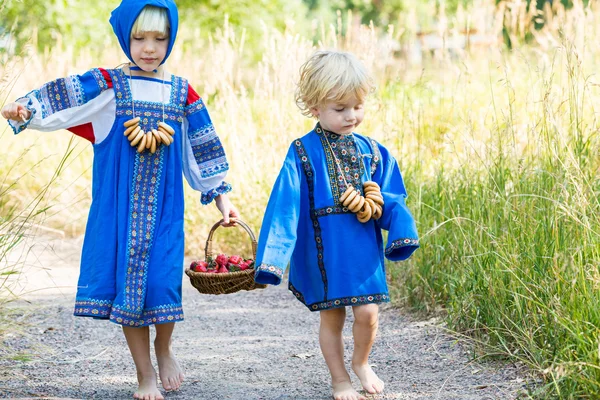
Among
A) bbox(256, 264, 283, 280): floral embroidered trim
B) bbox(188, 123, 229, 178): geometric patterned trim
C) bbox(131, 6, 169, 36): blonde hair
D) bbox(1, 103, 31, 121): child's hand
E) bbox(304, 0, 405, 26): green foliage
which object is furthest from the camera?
bbox(304, 0, 405, 26): green foliage

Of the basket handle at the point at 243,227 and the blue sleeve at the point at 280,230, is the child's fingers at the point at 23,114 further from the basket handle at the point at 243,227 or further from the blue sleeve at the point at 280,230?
the blue sleeve at the point at 280,230

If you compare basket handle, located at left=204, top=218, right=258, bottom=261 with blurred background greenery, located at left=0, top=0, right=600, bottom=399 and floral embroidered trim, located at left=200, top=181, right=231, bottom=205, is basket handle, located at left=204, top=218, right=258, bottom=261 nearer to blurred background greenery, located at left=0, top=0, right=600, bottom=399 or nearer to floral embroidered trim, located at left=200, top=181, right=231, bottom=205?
floral embroidered trim, located at left=200, top=181, right=231, bottom=205

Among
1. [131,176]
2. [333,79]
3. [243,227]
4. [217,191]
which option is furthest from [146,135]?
[333,79]

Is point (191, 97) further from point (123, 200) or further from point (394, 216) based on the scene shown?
point (394, 216)

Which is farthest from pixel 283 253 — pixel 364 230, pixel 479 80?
pixel 479 80

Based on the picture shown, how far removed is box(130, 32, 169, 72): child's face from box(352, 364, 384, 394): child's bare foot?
151cm

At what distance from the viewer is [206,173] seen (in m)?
3.56

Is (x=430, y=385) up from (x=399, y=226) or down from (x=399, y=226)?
down

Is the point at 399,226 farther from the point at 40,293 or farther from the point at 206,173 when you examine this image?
the point at 40,293

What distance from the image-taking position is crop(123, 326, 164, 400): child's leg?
336 centimetres

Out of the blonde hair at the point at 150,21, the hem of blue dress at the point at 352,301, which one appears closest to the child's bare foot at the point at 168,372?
the hem of blue dress at the point at 352,301

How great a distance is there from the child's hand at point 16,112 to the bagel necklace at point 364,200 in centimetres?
118

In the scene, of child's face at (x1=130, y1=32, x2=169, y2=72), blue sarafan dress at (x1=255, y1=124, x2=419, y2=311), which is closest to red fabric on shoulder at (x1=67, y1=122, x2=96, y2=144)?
child's face at (x1=130, y1=32, x2=169, y2=72)

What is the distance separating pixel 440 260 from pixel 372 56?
1852 millimetres
